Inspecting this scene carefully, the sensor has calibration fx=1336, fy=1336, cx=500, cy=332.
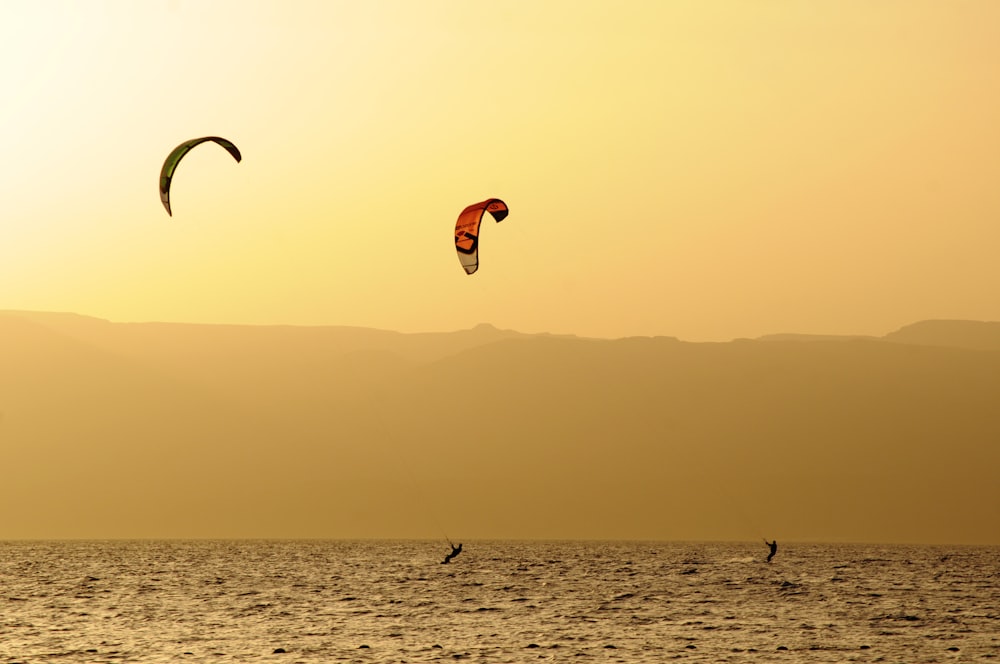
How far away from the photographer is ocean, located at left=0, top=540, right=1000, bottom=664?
4994cm

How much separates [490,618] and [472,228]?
2227 cm

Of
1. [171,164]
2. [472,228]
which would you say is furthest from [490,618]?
[171,164]

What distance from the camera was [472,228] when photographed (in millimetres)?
51938

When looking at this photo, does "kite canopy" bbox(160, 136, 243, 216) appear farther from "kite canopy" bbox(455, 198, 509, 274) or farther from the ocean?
the ocean

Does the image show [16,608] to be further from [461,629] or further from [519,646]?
[519,646]

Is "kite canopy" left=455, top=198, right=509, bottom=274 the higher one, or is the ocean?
"kite canopy" left=455, top=198, right=509, bottom=274

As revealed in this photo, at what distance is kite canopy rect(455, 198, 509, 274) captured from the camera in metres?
51.9

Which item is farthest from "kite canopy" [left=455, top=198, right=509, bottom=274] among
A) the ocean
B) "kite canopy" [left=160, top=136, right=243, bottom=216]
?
the ocean

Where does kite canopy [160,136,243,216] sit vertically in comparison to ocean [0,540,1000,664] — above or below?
above

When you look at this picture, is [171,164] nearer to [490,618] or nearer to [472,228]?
[472,228]

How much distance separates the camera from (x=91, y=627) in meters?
59.2

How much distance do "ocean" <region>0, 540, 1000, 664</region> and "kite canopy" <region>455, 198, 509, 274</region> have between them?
14.9m

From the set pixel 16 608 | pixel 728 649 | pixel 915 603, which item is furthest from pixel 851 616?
pixel 16 608

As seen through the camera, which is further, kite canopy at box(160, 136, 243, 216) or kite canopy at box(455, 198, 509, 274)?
kite canopy at box(455, 198, 509, 274)
